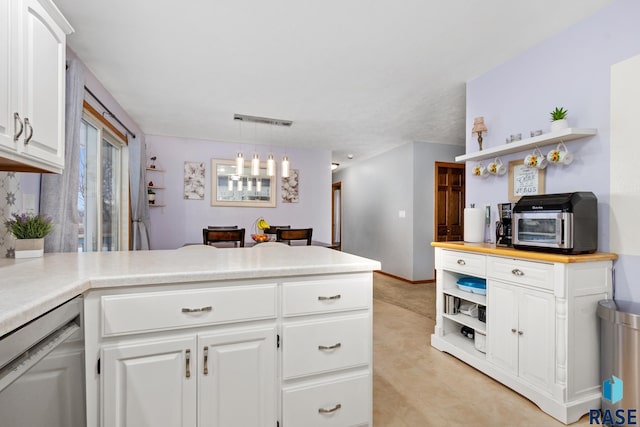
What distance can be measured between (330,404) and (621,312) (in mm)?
1626

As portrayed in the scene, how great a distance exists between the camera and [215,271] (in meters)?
1.26

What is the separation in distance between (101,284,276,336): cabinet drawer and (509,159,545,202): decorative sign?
214cm

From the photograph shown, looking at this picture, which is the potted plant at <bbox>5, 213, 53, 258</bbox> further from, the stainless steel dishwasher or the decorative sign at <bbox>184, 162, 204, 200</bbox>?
the decorative sign at <bbox>184, 162, 204, 200</bbox>

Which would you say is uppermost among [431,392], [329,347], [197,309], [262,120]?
[262,120]

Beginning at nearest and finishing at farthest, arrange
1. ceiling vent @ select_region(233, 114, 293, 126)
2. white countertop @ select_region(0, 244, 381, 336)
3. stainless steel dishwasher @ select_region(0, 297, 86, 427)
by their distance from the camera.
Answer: stainless steel dishwasher @ select_region(0, 297, 86, 427), white countertop @ select_region(0, 244, 381, 336), ceiling vent @ select_region(233, 114, 293, 126)

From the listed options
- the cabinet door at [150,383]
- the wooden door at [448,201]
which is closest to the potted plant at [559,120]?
the cabinet door at [150,383]

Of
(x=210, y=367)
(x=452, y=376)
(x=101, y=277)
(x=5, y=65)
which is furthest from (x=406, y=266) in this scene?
(x=5, y=65)

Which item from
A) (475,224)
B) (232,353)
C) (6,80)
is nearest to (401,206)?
(475,224)

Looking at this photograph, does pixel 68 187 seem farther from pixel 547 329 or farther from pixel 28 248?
pixel 547 329

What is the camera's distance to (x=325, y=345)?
143 cm

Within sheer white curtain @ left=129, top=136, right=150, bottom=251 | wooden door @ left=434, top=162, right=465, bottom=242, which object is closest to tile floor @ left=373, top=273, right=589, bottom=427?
wooden door @ left=434, top=162, right=465, bottom=242

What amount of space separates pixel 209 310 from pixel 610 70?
270cm

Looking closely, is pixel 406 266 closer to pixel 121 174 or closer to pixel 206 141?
pixel 206 141

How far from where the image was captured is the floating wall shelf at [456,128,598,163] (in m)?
1.90
